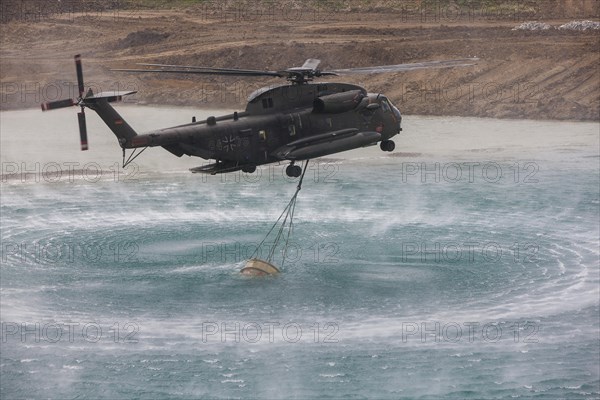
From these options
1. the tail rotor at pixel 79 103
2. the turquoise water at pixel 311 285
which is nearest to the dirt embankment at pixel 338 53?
the turquoise water at pixel 311 285

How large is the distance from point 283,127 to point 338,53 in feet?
192

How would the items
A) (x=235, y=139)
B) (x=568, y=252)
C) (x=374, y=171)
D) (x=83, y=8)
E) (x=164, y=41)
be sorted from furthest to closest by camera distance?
1. (x=83, y=8)
2. (x=164, y=41)
3. (x=374, y=171)
4. (x=568, y=252)
5. (x=235, y=139)

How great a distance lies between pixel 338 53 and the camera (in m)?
102

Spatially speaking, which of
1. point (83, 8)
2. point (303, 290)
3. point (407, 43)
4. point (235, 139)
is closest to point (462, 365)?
point (303, 290)

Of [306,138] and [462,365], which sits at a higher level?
[306,138]

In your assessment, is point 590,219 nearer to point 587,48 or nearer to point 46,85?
point 587,48

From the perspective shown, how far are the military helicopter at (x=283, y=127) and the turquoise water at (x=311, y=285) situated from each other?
9.21 m

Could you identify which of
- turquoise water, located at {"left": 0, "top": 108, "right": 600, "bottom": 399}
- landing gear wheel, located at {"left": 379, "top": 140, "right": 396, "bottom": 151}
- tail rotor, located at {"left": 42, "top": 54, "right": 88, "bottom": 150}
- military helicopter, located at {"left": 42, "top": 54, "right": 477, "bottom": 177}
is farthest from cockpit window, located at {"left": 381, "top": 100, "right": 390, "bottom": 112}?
tail rotor, located at {"left": 42, "top": 54, "right": 88, "bottom": 150}

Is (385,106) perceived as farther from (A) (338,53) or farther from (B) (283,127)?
(A) (338,53)

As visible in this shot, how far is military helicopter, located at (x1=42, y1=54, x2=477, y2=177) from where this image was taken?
42.9 m

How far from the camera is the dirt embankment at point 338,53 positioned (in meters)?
99.7

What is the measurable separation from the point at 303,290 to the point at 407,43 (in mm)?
51440

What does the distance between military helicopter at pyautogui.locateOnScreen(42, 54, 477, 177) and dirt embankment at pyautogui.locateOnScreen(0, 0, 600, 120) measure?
175 feet

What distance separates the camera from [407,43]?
103688 mm
